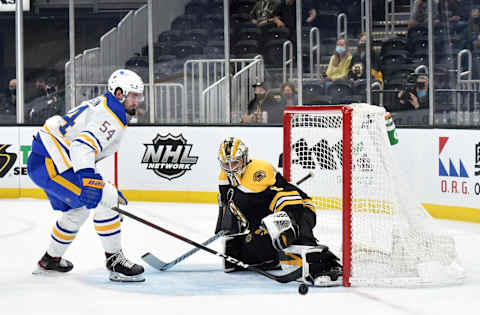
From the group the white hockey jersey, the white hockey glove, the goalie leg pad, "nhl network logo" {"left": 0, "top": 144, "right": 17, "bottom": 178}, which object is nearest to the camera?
the white hockey glove

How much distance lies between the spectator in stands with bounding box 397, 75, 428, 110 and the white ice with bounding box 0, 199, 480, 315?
222 cm

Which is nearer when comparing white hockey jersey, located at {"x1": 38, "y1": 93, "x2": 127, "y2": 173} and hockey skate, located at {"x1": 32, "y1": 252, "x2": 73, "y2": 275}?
white hockey jersey, located at {"x1": 38, "y1": 93, "x2": 127, "y2": 173}

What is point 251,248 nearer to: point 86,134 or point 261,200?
point 261,200

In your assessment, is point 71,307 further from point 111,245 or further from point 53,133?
point 53,133

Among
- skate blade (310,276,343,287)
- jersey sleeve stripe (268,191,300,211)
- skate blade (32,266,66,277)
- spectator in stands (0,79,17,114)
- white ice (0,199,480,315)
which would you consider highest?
spectator in stands (0,79,17,114)

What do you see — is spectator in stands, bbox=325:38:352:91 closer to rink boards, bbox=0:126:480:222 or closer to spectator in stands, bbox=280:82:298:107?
spectator in stands, bbox=280:82:298:107

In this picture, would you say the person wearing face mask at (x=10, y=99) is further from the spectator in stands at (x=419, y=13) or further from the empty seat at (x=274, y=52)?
the spectator in stands at (x=419, y=13)

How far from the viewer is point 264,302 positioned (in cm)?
387

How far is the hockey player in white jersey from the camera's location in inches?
168

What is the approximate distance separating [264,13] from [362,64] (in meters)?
1.80

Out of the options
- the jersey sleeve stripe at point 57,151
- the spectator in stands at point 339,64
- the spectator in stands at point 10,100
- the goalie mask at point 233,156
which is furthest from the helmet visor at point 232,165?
the spectator in stands at point 10,100

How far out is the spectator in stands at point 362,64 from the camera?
27.2ft

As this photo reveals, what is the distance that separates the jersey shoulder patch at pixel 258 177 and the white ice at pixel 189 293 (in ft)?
1.66

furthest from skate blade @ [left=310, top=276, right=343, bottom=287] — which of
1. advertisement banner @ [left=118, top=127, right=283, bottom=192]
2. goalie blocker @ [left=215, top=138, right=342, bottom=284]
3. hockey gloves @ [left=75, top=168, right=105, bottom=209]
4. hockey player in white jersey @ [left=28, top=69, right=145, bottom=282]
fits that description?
advertisement banner @ [left=118, top=127, right=283, bottom=192]
